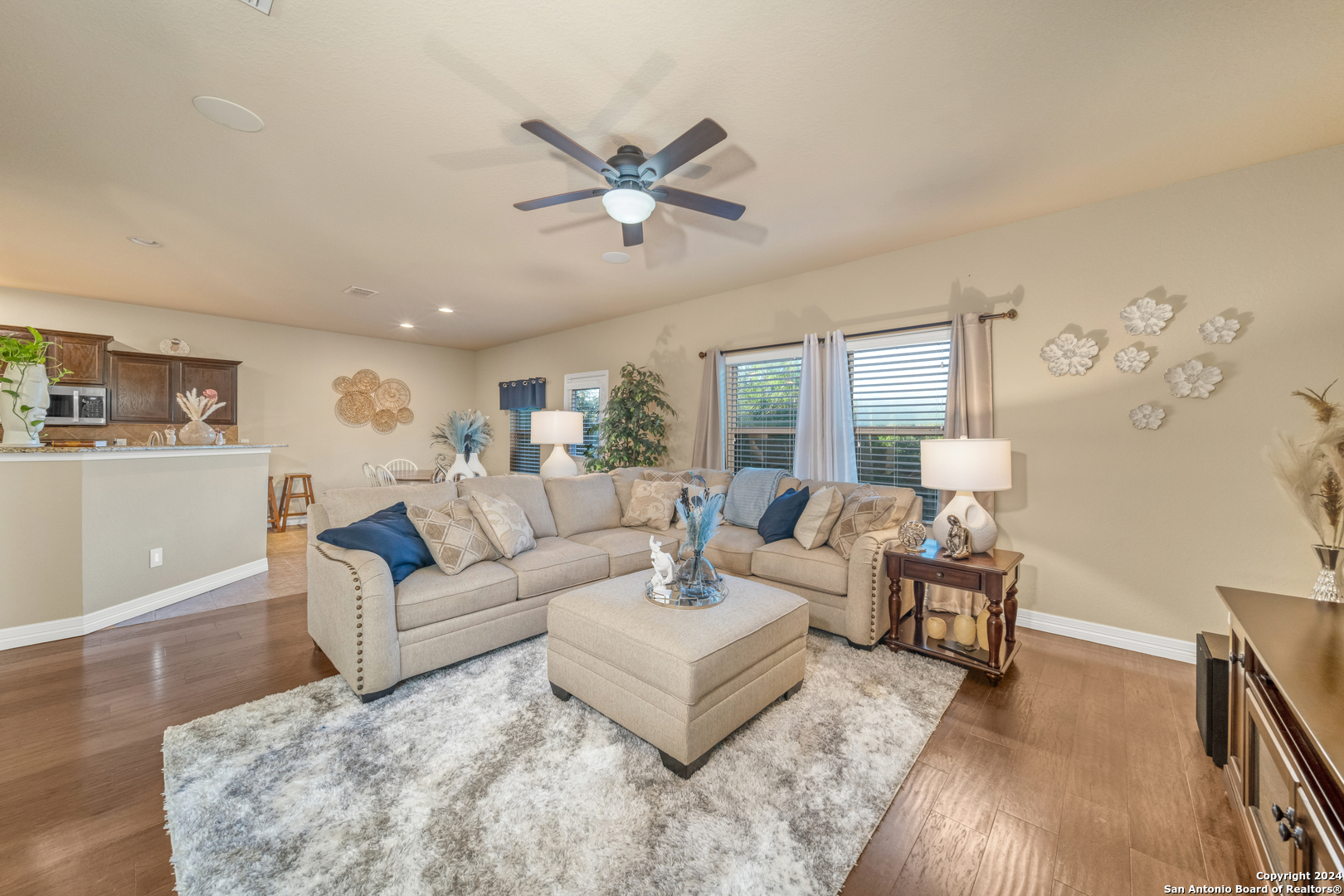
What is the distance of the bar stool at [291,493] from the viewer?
20.7ft

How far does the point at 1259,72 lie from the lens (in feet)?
6.25

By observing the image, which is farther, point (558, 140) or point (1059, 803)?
point (558, 140)

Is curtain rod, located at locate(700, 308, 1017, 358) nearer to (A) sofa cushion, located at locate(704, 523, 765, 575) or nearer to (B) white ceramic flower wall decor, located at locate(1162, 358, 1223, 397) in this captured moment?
(B) white ceramic flower wall decor, located at locate(1162, 358, 1223, 397)

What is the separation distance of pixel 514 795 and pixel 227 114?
3.07 m

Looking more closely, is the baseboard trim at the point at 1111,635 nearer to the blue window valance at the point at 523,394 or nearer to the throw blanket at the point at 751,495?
the throw blanket at the point at 751,495

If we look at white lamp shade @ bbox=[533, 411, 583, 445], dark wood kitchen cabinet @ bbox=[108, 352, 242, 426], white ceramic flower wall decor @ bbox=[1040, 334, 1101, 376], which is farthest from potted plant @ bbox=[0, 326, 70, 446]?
white ceramic flower wall decor @ bbox=[1040, 334, 1101, 376]

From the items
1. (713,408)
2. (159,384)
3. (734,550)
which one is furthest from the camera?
(159,384)

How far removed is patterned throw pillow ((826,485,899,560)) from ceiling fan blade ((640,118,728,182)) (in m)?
2.25

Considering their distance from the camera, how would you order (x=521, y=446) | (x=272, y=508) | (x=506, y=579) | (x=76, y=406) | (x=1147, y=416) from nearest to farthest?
(x=506, y=579)
(x=1147, y=416)
(x=76, y=406)
(x=272, y=508)
(x=521, y=446)

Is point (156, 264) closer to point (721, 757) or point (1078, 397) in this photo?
point (721, 757)

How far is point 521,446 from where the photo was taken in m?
7.70

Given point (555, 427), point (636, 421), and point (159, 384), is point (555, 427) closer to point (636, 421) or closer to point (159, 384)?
point (636, 421)

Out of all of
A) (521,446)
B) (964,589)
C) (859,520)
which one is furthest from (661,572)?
(521,446)

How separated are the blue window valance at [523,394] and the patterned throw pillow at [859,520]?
16.2 ft
